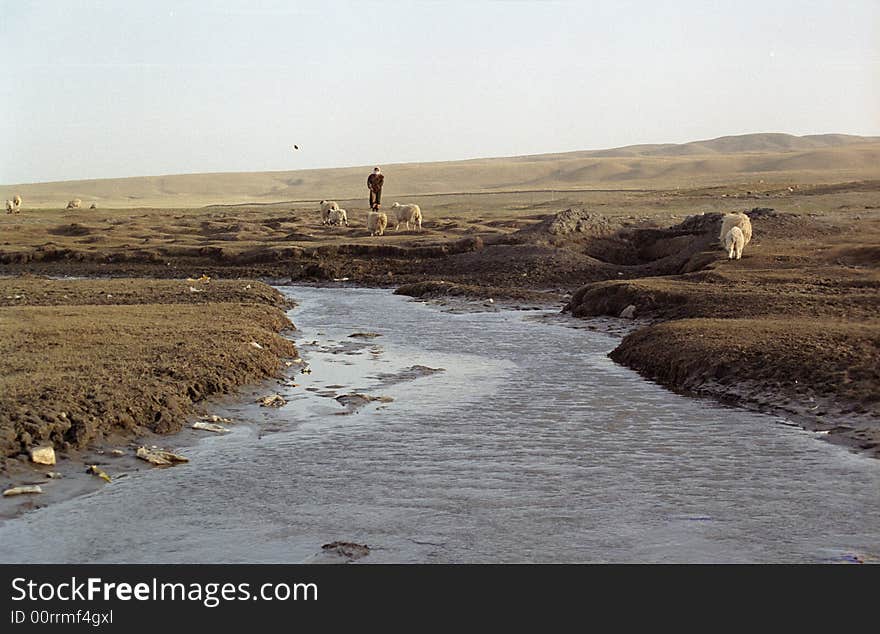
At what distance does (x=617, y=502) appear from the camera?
8.66m

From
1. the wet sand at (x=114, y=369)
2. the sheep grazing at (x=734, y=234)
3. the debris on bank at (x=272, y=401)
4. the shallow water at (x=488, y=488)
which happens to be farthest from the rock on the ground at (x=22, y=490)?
the sheep grazing at (x=734, y=234)

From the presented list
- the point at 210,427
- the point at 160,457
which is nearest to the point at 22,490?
the point at 160,457

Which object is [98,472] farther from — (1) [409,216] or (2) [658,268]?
(1) [409,216]

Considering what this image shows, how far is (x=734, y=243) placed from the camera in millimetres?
26312

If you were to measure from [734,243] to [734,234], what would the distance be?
24 cm

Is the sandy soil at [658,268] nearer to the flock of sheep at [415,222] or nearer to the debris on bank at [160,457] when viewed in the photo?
the flock of sheep at [415,222]

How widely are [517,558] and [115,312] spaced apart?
12.9 m

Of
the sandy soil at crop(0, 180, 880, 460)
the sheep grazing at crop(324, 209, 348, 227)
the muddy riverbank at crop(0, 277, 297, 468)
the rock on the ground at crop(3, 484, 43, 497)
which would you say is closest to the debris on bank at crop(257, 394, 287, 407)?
the muddy riverbank at crop(0, 277, 297, 468)

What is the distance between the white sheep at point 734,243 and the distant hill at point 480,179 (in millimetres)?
62694

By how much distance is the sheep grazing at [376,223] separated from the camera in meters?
42.1

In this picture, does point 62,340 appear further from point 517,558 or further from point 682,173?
point 682,173

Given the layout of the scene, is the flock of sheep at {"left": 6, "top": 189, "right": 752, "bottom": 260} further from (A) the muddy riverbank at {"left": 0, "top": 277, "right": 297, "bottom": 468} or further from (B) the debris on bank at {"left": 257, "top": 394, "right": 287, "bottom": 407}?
(B) the debris on bank at {"left": 257, "top": 394, "right": 287, "bottom": 407}

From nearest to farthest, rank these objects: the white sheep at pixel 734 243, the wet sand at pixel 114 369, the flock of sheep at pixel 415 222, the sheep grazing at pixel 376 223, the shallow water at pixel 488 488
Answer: the shallow water at pixel 488 488 < the wet sand at pixel 114 369 < the white sheep at pixel 734 243 < the flock of sheep at pixel 415 222 < the sheep grazing at pixel 376 223
